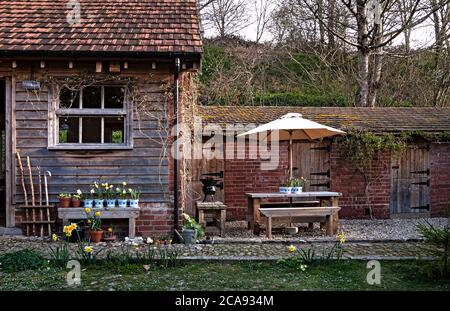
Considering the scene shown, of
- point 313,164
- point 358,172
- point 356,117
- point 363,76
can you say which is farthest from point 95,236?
point 363,76

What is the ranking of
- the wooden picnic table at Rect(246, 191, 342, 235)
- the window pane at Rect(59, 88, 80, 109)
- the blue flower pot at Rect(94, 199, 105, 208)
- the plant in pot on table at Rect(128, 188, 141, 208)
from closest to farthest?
the blue flower pot at Rect(94, 199, 105, 208)
the plant in pot on table at Rect(128, 188, 141, 208)
the window pane at Rect(59, 88, 80, 109)
the wooden picnic table at Rect(246, 191, 342, 235)

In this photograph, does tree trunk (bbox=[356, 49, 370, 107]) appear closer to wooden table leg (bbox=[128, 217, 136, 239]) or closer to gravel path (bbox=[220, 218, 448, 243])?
gravel path (bbox=[220, 218, 448, 243])

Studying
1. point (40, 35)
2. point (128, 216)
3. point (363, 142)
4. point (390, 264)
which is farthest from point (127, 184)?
point (363, 142)

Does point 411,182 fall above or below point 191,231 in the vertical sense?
above

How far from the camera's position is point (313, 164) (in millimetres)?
13305

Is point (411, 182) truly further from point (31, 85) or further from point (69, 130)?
point (31, 85)

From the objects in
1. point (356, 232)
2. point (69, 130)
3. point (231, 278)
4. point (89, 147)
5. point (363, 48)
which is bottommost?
point (356, 232)

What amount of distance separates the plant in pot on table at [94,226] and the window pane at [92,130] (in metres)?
1.39

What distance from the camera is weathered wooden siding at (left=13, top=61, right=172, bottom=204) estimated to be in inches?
358

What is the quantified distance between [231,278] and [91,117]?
4627 millimetres

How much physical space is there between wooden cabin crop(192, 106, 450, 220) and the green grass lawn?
6070mm

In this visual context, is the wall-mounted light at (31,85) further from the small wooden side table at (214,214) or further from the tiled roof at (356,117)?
the tiled roof at (356,117)

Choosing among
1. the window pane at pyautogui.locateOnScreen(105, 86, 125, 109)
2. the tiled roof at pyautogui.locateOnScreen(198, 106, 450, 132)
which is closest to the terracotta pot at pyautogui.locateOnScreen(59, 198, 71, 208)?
the window pane at pyautogui.locateOnScreen(105, 86, 125, 109)
